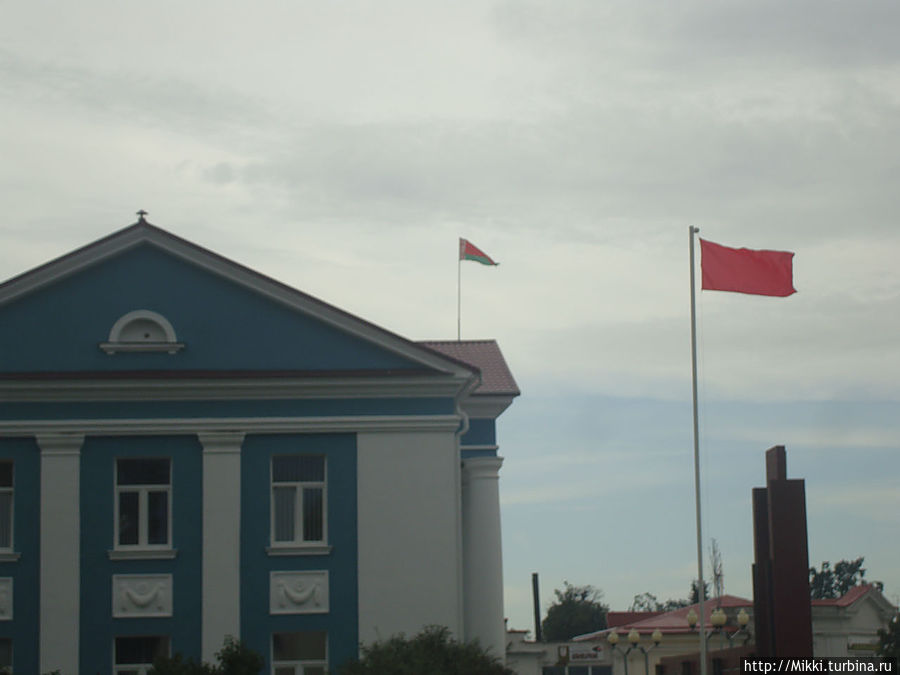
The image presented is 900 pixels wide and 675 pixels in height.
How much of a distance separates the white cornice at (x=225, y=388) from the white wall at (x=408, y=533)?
2.95 feet

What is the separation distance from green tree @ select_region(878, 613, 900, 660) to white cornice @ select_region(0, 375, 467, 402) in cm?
2282

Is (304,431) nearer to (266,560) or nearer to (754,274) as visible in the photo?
(266,560)

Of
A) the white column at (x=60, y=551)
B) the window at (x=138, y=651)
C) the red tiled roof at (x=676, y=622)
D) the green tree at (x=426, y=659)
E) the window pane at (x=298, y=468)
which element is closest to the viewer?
the green tree at (x=426, y=659)

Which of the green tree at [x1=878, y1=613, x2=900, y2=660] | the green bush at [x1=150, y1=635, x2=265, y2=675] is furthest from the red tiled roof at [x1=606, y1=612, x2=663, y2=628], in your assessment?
the green bush at [x1=150, y1=635, x2=265, y2=675]

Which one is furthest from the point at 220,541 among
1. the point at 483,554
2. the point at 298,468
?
the point at 483,554

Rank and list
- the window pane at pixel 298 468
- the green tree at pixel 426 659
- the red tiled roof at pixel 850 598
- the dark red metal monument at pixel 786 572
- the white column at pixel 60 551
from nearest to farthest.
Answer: the dark red metal monument at pixel 786 572
the green tree at pixel 426 659
the white column at pixel 60 551
the window pane at pixel 298 468
the red tiled roof at pixel 850 598

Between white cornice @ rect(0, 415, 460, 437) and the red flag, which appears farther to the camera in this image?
white cornice @ rect(0, 415, 460, 437)

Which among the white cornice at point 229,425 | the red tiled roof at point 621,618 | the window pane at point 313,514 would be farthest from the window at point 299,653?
the red tiled roof at point 621,618

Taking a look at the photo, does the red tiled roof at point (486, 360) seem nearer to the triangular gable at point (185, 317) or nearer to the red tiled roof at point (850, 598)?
the triangular gable at point (185, 317)

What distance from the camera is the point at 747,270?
2450 cm

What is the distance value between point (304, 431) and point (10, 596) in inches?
244

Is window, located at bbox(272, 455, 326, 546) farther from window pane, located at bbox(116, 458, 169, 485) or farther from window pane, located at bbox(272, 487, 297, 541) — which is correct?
window pane, located at bbox(116, 458, 169, 485)

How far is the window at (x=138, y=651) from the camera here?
1004 inches

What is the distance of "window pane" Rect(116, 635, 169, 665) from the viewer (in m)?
25.6
